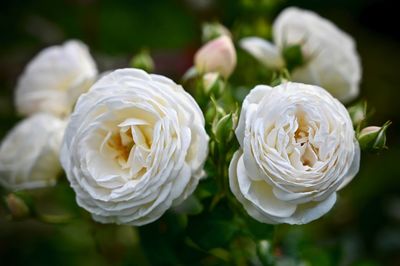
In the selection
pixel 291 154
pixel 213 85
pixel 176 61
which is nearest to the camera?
pixel 291 154

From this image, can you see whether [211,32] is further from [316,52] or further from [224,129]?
[224,129]

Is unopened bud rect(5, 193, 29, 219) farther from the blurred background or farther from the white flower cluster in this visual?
the blurred background

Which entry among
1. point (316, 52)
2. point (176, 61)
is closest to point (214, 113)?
point (316, 52)

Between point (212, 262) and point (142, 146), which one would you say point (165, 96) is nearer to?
point (142, 146)

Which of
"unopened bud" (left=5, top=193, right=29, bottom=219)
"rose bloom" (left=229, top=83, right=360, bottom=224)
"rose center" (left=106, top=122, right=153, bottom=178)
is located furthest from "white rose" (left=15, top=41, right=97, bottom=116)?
"rose bloom" (left=229, top=83, right=360, bottom=224)

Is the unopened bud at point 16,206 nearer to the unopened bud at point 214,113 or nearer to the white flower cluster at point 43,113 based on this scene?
the white flower cluster at point 43,113

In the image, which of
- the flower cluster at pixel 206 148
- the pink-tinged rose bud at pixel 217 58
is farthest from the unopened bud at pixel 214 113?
the pink-tinged rose bud at pixel 217 58

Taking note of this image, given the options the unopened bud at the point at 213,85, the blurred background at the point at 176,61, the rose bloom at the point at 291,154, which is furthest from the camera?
the blurred background at the point at 176,61

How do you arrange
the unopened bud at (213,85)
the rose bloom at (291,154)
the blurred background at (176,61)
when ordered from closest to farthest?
the rose bloom at (291,154)
the unopened bud at (213,85)
the blurred background at (176,61)
